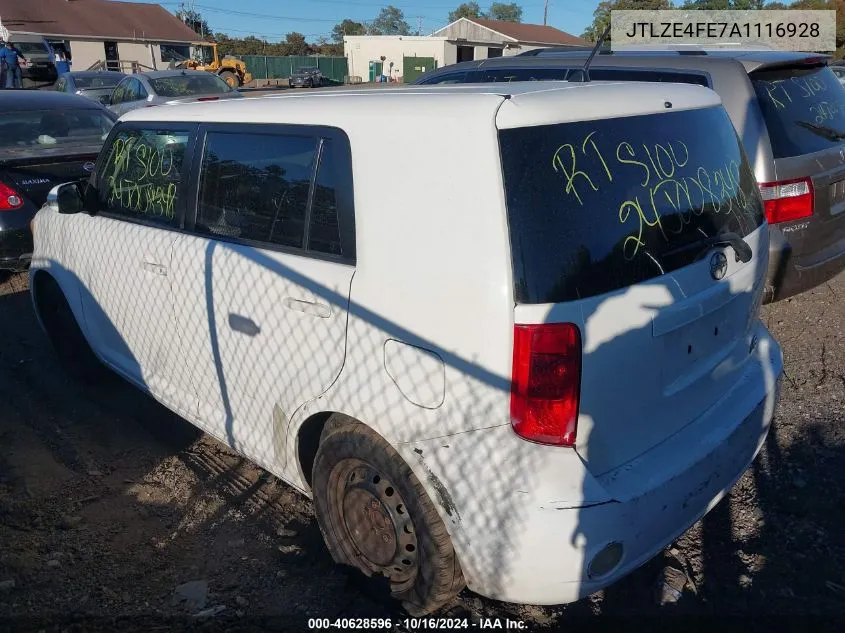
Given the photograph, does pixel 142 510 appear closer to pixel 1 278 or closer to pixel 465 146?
pixel 465 146

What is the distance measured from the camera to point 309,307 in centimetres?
254

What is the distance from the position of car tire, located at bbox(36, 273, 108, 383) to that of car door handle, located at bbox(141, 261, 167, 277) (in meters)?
1.36

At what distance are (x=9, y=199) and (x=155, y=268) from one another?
379 centimetres

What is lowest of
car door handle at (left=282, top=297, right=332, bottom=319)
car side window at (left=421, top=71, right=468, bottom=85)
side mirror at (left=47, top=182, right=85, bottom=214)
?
car door handle at (left=282, top=297, right=332, bottom=319)

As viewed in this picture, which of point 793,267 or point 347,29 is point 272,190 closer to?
point 793,267

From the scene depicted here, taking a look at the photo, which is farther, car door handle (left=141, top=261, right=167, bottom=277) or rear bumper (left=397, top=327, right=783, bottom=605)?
car door handle (left=141, top=261, right=167, bottom=277)

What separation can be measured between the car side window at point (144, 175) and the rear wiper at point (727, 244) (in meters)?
2.30

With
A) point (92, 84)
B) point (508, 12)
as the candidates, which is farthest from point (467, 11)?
point (92, 84)

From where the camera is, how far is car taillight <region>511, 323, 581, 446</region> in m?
2.02

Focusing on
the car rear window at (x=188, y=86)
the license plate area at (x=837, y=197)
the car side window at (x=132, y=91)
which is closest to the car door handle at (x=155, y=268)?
the license plate area at (x=837, y=197)

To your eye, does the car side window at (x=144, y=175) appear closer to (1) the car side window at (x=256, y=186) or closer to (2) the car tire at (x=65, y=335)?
(1) the car side window at (x=256, y=186)

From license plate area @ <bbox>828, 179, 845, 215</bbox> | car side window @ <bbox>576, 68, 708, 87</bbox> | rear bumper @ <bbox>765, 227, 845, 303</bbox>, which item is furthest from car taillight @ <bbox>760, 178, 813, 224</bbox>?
car side window @ <bbox>576, 68, 708, 87</bbox>

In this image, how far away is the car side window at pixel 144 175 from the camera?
3326mm

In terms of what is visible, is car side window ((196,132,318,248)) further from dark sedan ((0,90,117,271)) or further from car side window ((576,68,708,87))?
dark sedan ((0,90,117,271))
